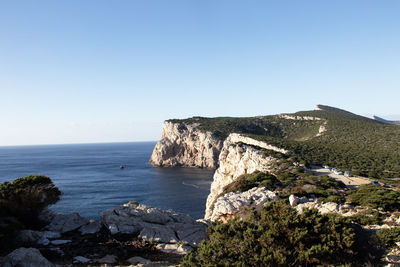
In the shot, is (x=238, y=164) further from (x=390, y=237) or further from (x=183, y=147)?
(x=183, y=147)

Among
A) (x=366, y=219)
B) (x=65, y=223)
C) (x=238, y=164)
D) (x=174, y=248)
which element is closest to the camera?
(x=366, y=219)

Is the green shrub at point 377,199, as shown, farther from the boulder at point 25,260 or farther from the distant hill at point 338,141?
the boulder at point 25,260

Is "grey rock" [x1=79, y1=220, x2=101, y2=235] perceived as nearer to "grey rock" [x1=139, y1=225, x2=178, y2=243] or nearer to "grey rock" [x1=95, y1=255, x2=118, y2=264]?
"grey rock" [x1=139, y1=225, x2=178, y2=243]

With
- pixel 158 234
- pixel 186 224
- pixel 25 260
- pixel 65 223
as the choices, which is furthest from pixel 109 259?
pixel 65 223

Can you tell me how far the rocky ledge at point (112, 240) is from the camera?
13102 mm

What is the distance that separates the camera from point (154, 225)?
58.7ft

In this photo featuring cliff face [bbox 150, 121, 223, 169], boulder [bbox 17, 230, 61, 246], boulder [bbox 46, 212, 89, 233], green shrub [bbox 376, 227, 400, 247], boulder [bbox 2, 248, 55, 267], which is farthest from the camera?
cliff face [bbox 150, 121, 223, 169]

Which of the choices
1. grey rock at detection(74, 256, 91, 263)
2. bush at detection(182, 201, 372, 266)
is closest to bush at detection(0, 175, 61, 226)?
grey rock at detection(74, 256, 91, 263)

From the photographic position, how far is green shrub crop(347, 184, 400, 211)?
58.5ft

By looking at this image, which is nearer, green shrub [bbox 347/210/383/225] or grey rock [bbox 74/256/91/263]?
grey rock [bbox 74/256/91/263]

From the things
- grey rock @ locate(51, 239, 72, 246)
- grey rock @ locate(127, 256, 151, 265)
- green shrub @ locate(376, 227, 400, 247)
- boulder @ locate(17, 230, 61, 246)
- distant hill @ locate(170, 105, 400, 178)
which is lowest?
grey rock @ locate(51, 239, 72, 246)

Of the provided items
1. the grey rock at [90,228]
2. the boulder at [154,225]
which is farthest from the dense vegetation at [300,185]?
the grey rock at [90,228]

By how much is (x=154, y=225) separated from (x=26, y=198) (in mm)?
10214

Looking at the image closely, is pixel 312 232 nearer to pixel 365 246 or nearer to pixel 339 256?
pixel 339 256
